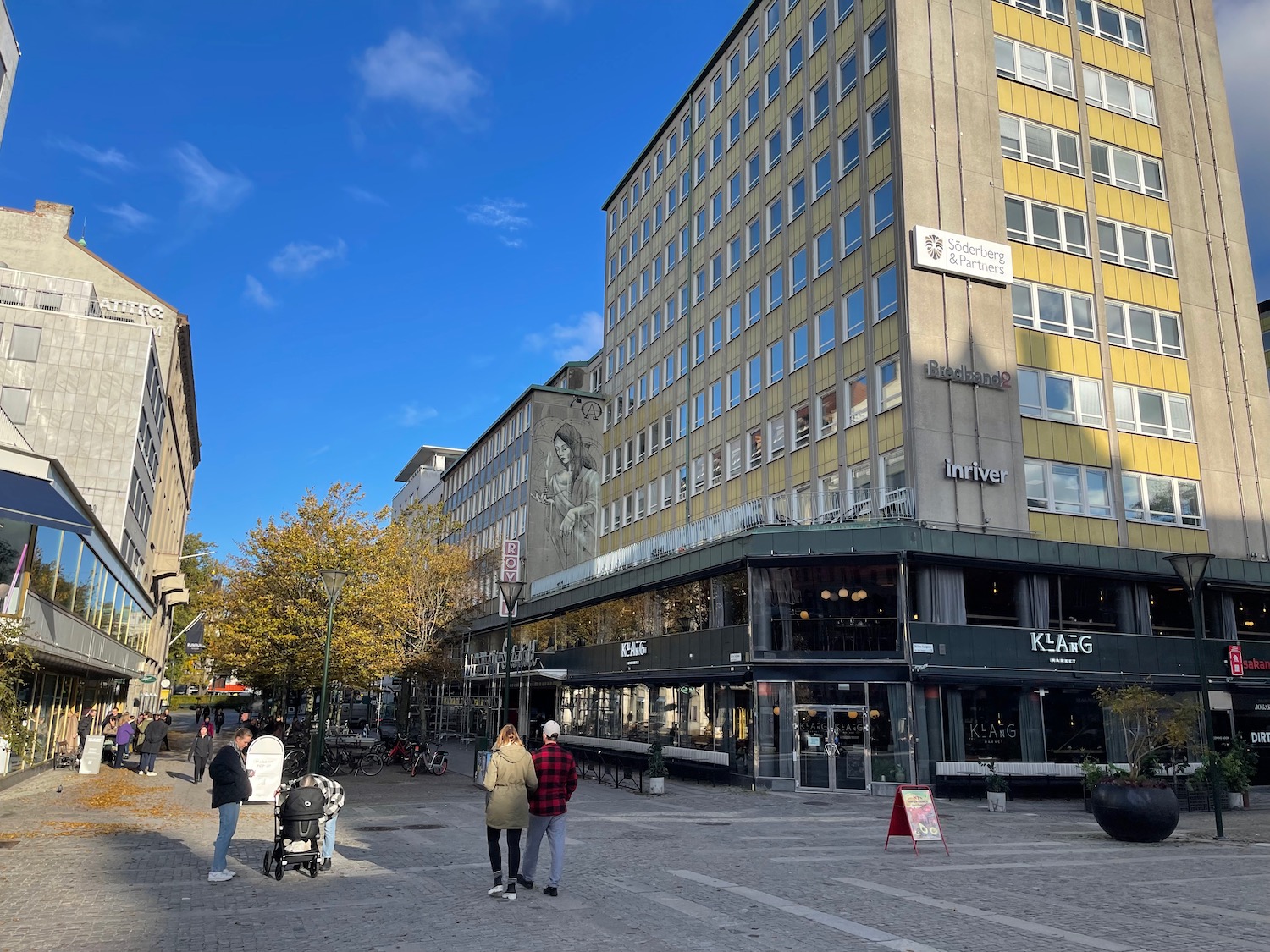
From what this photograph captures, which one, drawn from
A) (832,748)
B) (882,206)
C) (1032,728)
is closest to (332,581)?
(832,748)

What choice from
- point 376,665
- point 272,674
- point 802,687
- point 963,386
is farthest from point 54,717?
point 963,386

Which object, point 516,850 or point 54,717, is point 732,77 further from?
point 516,850

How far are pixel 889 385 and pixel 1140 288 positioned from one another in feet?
38.0

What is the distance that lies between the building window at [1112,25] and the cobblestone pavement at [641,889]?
30303mm

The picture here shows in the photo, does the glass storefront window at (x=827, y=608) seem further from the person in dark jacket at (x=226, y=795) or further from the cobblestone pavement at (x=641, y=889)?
the person in dark jacket at (x=226, y=795)

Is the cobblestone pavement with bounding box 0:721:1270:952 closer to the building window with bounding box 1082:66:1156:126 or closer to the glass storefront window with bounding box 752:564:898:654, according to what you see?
the glass storefront window with bounding box 752:564:898:654

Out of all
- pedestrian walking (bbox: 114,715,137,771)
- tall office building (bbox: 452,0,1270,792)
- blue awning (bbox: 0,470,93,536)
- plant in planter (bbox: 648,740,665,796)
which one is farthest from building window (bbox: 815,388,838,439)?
pedestrian walking (bbox: 114,715,137,771)

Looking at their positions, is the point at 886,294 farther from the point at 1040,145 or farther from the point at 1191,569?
the point at 1191,569

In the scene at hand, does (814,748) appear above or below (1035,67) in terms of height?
below

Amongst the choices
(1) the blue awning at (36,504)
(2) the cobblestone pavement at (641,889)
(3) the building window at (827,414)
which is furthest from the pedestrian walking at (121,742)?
(3) the building window at (827,414)

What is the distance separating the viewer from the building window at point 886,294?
31.5 m

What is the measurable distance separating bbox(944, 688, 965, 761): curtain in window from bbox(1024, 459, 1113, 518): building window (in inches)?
286

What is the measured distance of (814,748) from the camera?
91.6ft

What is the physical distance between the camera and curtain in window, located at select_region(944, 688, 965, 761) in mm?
27300
